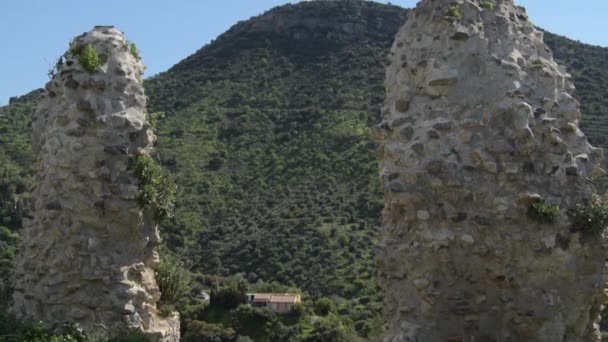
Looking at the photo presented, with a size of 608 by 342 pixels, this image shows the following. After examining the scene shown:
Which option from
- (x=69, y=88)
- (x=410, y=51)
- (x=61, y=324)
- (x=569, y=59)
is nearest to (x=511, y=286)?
(x=410, y=51)

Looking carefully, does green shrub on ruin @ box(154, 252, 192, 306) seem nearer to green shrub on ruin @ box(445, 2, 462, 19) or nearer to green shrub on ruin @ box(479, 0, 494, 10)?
green shrub on ruin @ box(445, 2, 462, 19)

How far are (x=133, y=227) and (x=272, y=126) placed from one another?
106 feet

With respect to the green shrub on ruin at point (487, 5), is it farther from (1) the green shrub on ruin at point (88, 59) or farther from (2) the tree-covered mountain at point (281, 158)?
(2) the tree-covered mountain at point (281, 158)

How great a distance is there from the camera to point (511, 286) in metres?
7.76

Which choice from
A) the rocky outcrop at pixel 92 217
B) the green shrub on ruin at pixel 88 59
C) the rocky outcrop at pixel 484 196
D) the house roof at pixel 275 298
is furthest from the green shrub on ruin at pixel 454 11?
the house roof at pixel 275 298

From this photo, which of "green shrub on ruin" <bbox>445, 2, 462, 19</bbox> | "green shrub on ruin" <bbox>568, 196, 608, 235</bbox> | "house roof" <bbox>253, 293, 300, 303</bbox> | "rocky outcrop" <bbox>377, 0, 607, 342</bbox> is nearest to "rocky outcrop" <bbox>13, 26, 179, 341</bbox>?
"rocky outcrop" <bbox>377, 0, 607, 342</bbox>

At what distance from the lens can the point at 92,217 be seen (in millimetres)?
9148

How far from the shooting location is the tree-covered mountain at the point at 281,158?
28.8 metres

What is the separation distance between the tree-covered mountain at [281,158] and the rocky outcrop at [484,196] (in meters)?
11.1

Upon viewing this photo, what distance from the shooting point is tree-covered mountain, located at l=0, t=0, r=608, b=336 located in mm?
28797

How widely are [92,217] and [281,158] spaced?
90.4 feet

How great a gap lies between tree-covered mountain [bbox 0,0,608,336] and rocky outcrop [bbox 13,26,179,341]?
7820mm

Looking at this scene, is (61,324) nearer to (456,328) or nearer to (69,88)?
(69,88)

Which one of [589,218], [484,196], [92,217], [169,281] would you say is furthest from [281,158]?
[589,218]
